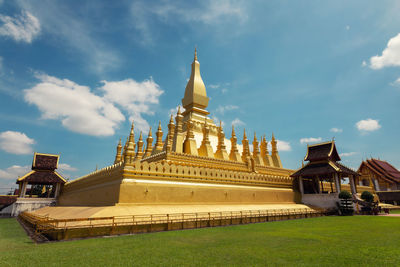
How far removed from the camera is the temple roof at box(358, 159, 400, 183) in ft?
130

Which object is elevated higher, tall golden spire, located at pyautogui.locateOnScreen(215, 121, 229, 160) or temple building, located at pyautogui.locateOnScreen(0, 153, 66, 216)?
tall golden spire, located at pyautogui.locateOnScreen(215, 121, 229, 160)

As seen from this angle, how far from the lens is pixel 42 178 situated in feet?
102

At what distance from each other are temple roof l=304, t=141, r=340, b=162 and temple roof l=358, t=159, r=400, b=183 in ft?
72.9

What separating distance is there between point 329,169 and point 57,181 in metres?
33.4

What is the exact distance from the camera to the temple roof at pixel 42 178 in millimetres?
30562

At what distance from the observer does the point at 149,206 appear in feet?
48.9

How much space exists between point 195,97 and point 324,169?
65.8ft

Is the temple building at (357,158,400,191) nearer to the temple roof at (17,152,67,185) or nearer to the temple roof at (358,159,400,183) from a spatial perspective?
the temple roof at (358,159,400,183)

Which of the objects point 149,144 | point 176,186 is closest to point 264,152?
point 149,144

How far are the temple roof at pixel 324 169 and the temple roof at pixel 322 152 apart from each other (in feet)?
2.18

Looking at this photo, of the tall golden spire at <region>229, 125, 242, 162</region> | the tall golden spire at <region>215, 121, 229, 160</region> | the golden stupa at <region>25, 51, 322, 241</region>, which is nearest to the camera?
the golden stupa at <region>25, 51, 322, 241</region>

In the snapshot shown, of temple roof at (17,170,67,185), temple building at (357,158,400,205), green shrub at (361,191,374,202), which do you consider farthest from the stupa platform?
temple building at (357,158,400,205)

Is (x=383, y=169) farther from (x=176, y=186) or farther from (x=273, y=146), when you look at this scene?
(x=176, y=186)

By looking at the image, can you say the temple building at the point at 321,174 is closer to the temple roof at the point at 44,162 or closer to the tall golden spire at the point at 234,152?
the tall golden spire at the point at 234,152
